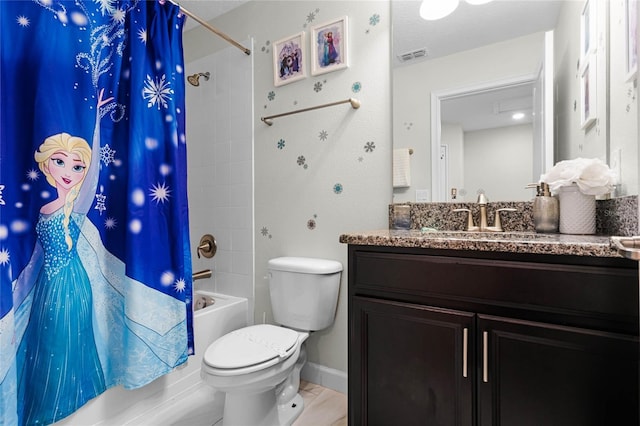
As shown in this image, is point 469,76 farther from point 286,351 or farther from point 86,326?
point 86,326

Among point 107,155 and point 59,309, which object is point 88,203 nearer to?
point 107,155

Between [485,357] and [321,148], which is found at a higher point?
[321,148]

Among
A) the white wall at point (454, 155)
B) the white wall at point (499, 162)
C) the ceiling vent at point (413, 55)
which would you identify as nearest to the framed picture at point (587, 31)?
the white wall at point (499, 162)

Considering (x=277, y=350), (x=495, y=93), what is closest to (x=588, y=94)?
(x=495, y=93)

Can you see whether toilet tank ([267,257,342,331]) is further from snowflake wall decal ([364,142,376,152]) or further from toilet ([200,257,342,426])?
snowflake wall decal ([364,142,376,152])

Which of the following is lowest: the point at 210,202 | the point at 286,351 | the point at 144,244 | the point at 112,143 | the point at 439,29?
the point at 286,351

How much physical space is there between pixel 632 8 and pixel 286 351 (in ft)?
5.37

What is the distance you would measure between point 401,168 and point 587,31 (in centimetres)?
85

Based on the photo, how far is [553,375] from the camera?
873 mm

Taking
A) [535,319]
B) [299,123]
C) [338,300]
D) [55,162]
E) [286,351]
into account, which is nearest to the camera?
[535,319]

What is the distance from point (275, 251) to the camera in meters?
2.00

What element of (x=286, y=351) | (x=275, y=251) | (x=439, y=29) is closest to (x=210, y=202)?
(x=275, y=251)

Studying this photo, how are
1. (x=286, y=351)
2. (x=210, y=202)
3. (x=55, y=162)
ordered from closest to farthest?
(x=55, y=162), (x=286, y=351), (x=210, y=202)

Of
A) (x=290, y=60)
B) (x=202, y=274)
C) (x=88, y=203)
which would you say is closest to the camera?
(x=88, y=203)
